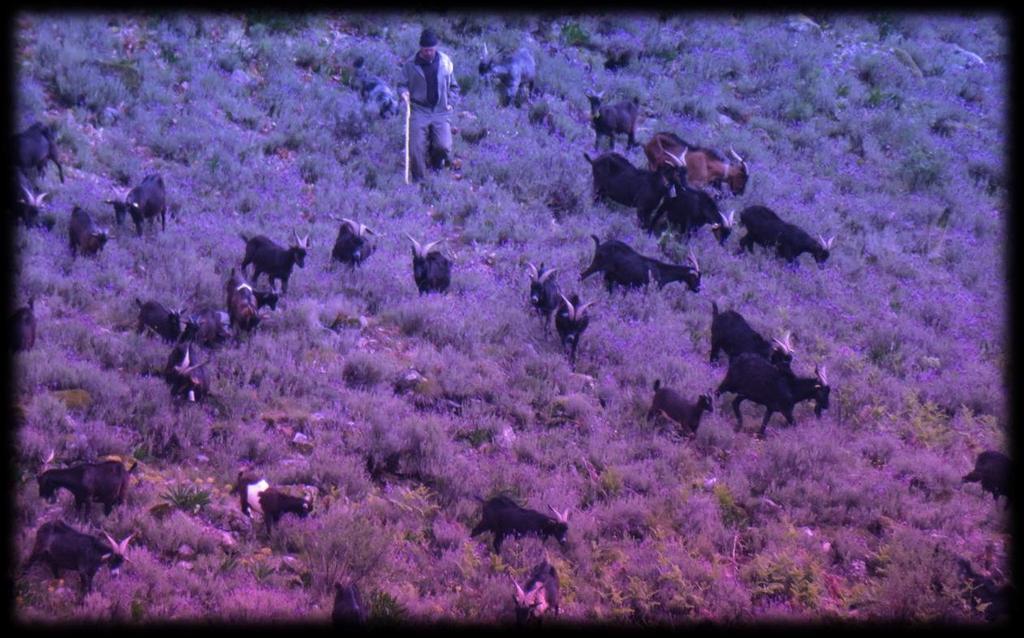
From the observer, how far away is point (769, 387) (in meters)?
10.5

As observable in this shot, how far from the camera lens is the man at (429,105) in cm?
1664

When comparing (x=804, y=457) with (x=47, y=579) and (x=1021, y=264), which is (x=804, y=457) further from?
(x=1021, y=264)

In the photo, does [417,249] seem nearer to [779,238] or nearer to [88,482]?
[779,238]

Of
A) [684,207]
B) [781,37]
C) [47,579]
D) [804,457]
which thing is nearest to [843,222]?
[684,207]

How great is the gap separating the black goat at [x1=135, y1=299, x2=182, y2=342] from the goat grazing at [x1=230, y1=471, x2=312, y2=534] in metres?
3.14

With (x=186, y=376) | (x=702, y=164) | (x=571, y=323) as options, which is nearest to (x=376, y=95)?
(x=702, y=164)

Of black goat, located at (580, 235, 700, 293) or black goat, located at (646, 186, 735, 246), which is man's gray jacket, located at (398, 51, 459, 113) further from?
black goat, located at (580, 235, 700, 293)

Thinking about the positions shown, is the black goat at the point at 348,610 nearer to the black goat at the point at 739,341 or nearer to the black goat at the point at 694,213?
the black goat at the point at 739,341

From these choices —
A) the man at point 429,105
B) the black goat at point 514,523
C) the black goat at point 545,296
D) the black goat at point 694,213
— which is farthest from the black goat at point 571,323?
the man at point 429,105

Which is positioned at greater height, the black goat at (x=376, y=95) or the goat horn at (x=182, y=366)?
the goat horn at (x=182, y=366)

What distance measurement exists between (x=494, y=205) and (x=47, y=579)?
11.1m

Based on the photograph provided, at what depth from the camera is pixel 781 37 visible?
27703 mm

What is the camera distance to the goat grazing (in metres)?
7.58

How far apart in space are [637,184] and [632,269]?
3627 millimetres
